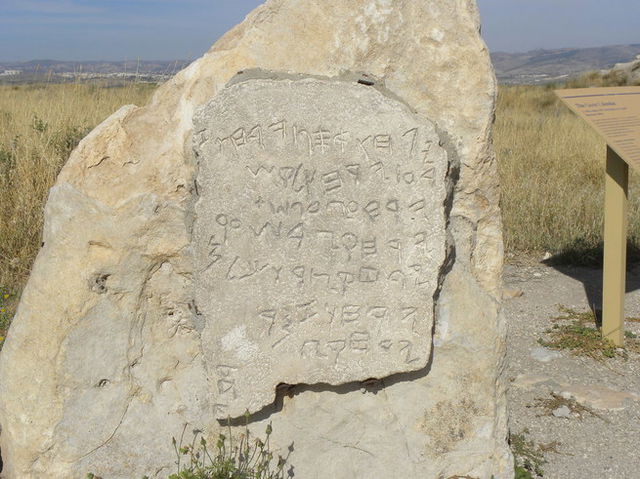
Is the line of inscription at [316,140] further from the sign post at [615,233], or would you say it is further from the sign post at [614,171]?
the sign post at [615,233]

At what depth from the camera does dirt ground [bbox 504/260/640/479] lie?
9.50 ft

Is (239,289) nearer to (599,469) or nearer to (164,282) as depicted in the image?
(164,282)

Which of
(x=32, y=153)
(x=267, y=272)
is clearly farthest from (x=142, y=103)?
(x=267, y=272)

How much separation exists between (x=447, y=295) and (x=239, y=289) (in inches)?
27.6

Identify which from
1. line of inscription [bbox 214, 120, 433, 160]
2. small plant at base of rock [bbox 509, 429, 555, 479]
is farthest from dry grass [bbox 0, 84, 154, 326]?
small plant at base of rock [bbox 509, 429, 555, 479]

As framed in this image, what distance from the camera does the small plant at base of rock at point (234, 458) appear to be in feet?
7.69

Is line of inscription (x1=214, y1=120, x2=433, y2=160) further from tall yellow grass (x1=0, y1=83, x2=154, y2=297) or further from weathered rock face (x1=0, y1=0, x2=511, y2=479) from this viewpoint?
tall yellow grass (x1=0, y1=83, x2=154, y2=297)

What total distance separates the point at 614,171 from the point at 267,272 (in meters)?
2.27

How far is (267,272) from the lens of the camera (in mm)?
2293

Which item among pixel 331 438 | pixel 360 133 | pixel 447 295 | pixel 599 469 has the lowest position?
pixel 599 469

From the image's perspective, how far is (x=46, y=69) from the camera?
6.32 meters

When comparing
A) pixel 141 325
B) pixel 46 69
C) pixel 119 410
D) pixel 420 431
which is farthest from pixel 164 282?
pixel 46 69

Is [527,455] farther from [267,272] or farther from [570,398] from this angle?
[267,272]

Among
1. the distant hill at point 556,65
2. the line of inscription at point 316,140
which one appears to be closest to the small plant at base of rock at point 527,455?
the line of inscription at point 316,140
